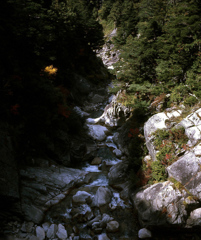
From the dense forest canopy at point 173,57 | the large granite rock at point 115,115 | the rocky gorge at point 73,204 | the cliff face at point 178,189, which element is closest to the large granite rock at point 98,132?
the large granite rock at point 115,115

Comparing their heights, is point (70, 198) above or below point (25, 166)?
below

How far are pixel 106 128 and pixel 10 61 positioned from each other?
460 inches

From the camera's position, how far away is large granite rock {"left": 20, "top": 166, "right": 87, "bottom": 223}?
7.66 m

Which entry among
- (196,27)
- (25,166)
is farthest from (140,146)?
(196,27)

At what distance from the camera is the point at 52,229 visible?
283 inches

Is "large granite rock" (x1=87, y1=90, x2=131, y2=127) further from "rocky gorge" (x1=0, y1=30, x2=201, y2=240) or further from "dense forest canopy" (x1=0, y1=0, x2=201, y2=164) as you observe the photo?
"rocky gorge" (x1=0, y1=30, x2=201, y2=240)

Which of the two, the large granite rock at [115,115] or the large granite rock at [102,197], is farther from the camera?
the large granite rock at [115,115]

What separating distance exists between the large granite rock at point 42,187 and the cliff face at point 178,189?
443 centimetres

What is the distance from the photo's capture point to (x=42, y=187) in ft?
28.7

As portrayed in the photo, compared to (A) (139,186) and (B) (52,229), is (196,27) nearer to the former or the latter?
(A) (139,186)

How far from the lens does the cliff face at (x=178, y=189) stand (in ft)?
23.0

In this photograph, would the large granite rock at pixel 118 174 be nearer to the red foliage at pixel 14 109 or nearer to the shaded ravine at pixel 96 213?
the shaded ravine at pixel 96 213

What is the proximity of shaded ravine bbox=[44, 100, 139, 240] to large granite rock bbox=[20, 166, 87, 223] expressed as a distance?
17.3 inches

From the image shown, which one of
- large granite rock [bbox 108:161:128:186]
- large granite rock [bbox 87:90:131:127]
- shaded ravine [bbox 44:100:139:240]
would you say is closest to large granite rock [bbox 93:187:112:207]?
shaded ravine [bbox 44:100:139:240]
